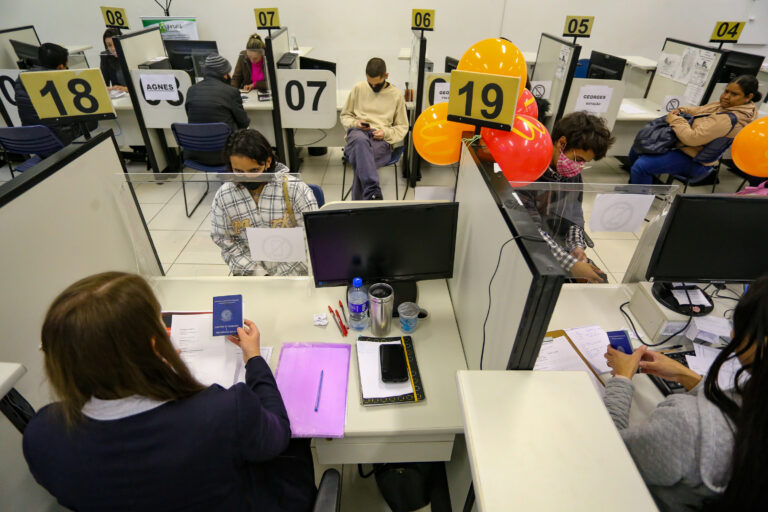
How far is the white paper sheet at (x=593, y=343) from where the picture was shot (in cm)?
128

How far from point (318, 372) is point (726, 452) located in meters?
0.99

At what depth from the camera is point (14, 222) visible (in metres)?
1.08

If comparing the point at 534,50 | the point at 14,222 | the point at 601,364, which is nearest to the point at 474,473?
the point at 601,364

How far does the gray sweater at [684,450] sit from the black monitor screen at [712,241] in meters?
Result: 0.67

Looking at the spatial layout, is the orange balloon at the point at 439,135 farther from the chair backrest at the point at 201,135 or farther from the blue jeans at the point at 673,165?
the blue jeans at the point at 673,165

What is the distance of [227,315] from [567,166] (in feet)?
5.43

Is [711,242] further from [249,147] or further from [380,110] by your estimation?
[380,110]

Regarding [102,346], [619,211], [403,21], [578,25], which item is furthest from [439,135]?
[403,21]

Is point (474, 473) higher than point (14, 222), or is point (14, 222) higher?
point (14, 222)

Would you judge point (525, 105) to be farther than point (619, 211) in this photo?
Yes

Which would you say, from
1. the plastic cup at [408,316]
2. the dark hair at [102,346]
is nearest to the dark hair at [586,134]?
the plastic cup at [408,316]

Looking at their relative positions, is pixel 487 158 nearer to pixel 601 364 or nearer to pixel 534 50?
pixel 601 364

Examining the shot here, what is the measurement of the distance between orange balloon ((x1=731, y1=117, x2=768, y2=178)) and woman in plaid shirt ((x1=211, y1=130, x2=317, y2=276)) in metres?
1.95

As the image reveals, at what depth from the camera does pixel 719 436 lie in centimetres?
78
